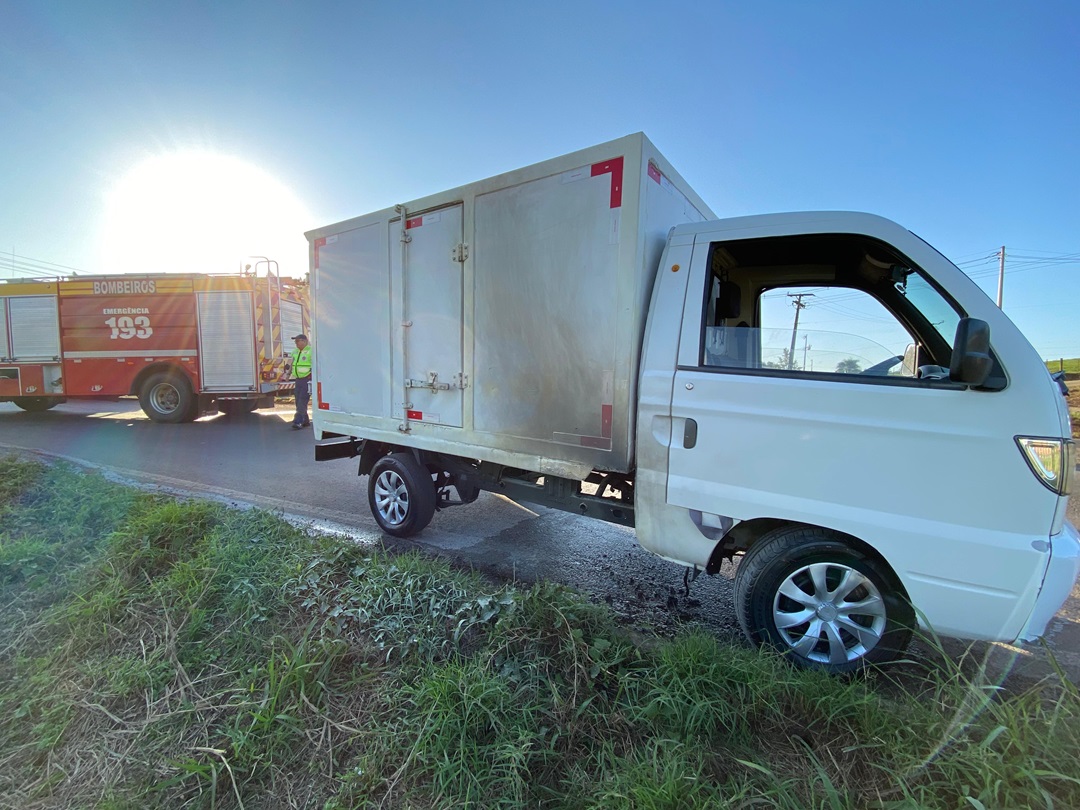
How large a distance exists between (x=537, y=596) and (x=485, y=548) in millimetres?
1648

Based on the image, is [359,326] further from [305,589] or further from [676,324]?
[676,324]

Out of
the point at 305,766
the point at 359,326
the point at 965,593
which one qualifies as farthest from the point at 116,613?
the point at 965,593

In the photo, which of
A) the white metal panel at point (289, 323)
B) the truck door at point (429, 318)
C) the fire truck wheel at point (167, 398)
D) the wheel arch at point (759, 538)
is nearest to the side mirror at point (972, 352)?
the wheel arch at point (759, 538)

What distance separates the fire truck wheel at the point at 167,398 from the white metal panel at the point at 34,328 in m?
2.36

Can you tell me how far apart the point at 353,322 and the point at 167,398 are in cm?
903

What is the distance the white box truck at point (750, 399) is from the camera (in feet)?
6.65

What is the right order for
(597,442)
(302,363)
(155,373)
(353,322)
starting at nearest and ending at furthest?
(597,442)
(353,322)
(302,363)
(155,373)

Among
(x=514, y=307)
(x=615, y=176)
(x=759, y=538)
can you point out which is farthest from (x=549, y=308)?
(x=759, y=538)

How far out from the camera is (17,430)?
9977mm

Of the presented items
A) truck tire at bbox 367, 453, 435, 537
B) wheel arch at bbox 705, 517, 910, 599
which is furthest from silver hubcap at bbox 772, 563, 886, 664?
truck tire at bbox 367, 453, 435, 537

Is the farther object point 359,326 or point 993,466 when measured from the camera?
point 359,326

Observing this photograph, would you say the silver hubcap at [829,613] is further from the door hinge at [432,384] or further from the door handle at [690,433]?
the door hinge at [432,384]

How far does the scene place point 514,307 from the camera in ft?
10.8

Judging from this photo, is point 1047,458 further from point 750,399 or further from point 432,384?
point 432,384
